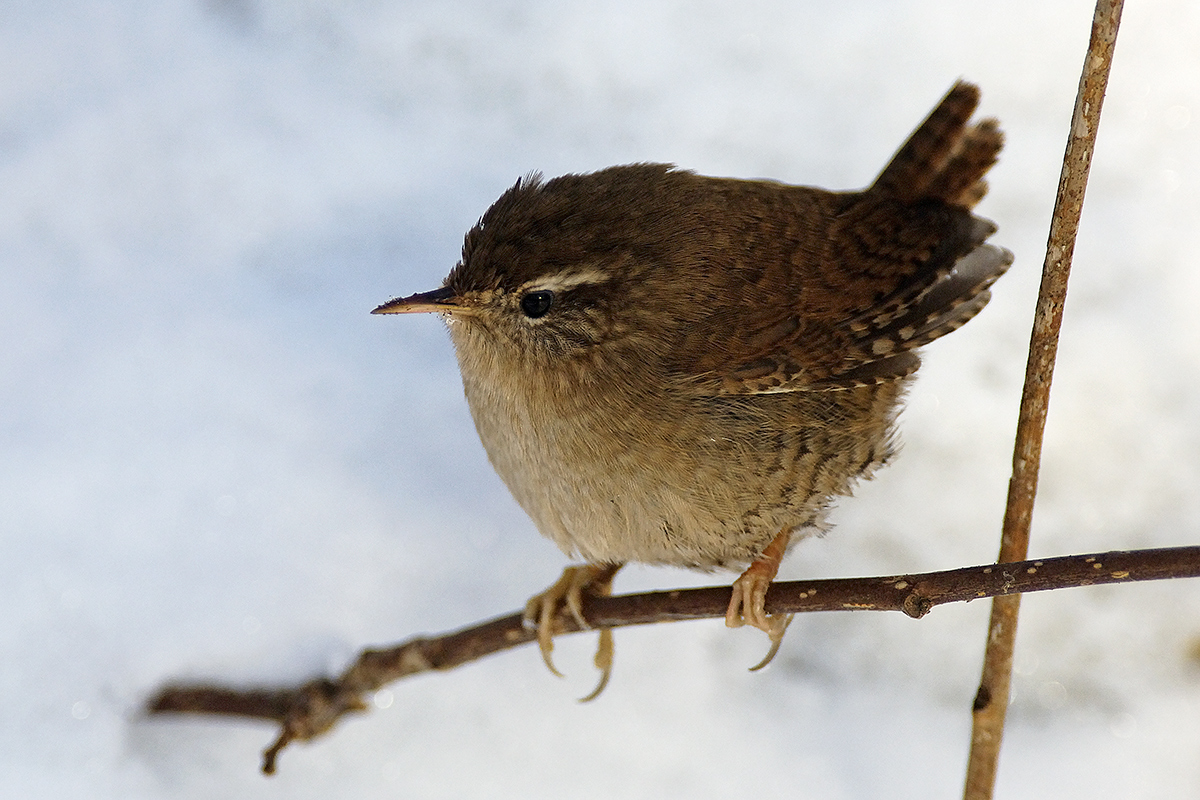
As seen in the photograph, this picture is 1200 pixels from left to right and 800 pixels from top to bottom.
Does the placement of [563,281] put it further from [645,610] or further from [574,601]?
[574,601]

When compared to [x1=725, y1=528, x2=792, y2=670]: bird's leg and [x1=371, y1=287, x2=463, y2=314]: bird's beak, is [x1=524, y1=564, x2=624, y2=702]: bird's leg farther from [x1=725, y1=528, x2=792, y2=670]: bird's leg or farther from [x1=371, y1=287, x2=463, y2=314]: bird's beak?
[x1=371, y1=287, x2=463, y2=314]: bird's beak

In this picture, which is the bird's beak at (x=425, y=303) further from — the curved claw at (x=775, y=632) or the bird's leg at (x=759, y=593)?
the curved claw at (x=775, y=632)

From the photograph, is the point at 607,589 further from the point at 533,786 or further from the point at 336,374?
the point at 336,374

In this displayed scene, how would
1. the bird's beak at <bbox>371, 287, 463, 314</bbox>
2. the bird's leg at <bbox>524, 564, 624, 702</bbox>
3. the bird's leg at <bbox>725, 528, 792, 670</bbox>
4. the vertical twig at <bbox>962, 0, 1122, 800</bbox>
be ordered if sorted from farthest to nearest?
1. the bird's leg at <bbox>524, 564, 624, 702</bbox>
2. the bird's leg at <bbox>725, 528, 792, 670</bbox>
3. the bird's beak at <bbox>371, 287, 463, 314</bbox>
4. the vertical twig at <bbox>962, 0, 1122, 800</bbox>

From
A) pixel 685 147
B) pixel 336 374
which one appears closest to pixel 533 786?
pixel 336 374

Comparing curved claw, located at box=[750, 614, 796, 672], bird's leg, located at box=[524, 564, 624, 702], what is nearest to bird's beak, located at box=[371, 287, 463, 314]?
bird's leg, located at box=[524, 564, 624, 702]

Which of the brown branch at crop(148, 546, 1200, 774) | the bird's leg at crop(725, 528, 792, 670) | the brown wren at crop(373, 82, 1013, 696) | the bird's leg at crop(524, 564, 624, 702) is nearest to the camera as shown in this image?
the brown branch at crop(148, 546, 1200, 774)
